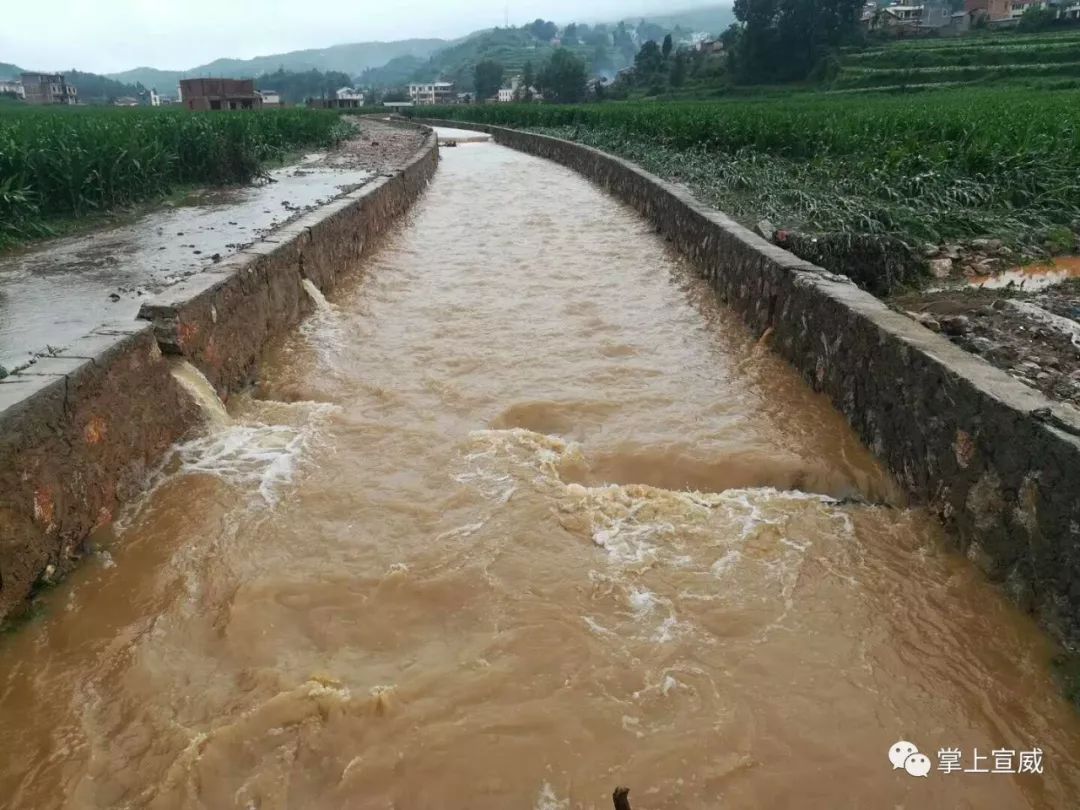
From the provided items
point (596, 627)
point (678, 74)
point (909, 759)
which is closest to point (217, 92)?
point (678, 74)

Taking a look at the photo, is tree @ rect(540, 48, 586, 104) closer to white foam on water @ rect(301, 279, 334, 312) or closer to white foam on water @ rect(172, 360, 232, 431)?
white foam on water @ rect(301, 279, 334, 312)

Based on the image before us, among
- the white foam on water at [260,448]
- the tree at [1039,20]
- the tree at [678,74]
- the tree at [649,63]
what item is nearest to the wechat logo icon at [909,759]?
the white foam on water at [260,448]

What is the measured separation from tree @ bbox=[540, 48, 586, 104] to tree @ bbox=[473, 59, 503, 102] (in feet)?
119

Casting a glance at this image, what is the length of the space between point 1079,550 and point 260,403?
15.2 ft

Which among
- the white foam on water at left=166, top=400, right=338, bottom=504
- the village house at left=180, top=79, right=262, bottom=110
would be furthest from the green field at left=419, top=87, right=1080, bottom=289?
the village house at left=180, top=79, right=262, bottom=110

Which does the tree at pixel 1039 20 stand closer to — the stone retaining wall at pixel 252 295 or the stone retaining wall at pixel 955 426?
the stone retaining wall at pixel 252 295

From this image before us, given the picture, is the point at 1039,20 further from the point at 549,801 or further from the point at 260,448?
the point at 549,801

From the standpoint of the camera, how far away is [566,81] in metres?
72.4

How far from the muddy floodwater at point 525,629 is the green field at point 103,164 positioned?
731 cm

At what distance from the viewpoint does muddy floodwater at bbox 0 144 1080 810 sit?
2.35m

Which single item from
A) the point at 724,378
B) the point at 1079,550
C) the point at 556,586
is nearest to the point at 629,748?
the point at 556,586

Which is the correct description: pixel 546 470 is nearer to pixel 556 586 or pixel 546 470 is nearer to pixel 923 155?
pixel 556 586

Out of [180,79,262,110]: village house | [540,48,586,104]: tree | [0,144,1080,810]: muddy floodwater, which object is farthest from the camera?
[540,48,586,104]: tree

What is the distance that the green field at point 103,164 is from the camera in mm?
9969
